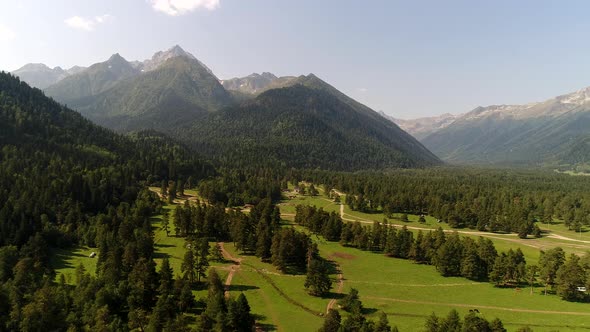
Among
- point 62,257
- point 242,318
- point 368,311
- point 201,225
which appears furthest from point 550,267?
point 62,257

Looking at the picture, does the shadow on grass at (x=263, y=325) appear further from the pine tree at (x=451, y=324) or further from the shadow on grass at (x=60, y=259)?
Answer: the shadow on grass at (x=60, y=259)

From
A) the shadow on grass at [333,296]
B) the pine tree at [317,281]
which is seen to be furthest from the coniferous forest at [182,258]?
the shadow on grass at [333,296]

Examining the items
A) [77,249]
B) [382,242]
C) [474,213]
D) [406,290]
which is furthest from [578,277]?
[77,249]

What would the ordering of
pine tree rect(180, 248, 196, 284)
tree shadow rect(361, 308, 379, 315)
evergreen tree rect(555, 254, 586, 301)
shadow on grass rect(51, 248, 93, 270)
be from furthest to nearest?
1. shadow on grass rect(51, 248, 93, 270)
2. evergreen tree rect(555, 254, 586, 301)
3. pine tree rect(180, 248, 196, 284)
4. tree shadow rect(361, 308, 379, 315)

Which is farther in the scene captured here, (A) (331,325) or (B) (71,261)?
(B) (71,261)

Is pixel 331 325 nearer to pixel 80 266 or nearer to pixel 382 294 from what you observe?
pixel 382 294

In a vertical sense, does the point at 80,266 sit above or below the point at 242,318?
above

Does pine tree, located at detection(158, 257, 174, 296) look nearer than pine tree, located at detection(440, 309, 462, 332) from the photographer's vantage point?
No

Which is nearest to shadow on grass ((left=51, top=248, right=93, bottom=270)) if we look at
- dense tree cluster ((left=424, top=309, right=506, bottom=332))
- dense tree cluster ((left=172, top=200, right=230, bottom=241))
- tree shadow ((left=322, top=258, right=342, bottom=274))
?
dense tree cluster ((left=172, top=200, right=230, bottom=241))

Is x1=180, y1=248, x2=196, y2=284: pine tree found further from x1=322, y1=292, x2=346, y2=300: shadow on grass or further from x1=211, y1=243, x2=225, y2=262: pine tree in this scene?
x1=322, y1=292, x2=346, y2=300: shadow on grass

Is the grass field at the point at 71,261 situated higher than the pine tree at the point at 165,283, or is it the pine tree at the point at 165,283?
the pine tree at the point at 165,283

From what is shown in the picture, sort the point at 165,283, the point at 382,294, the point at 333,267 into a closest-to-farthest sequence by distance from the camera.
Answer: the point at 165,283 < the point at 382,294 < the point at 333,267
